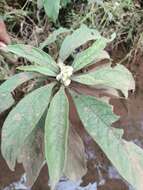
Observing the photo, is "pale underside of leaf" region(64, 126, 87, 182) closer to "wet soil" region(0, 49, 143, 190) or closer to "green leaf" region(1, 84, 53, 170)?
"green leaf" region(1, 84, 53, 170)

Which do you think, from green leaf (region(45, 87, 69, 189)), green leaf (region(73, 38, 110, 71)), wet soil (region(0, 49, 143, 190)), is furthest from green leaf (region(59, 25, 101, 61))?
wet soil (region(0, 49, 143, 190))

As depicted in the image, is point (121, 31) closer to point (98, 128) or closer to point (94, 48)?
point (94, 48)

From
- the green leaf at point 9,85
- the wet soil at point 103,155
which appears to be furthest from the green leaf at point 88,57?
the wet soil at point 103,155

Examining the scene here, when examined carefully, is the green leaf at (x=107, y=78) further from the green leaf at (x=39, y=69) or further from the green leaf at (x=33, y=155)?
the green leaf at (x=33, y=155)

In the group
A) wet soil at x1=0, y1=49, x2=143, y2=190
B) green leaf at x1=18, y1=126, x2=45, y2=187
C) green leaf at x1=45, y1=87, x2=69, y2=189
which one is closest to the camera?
green leaf at x1=45, y1=87, x2=69, y2=189

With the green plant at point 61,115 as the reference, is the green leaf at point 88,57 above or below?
above

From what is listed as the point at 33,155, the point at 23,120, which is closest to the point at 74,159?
the point at 33,155

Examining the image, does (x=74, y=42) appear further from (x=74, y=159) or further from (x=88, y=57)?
(x=74, y=159)
